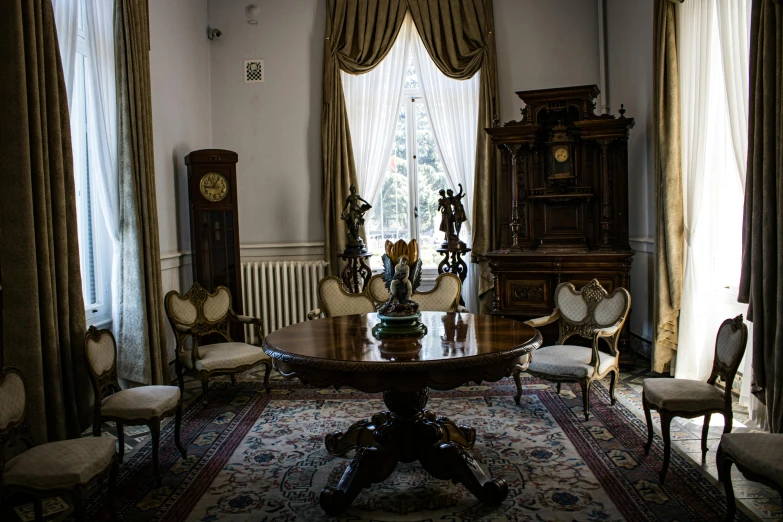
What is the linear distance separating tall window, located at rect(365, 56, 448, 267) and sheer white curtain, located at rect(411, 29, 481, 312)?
12cm

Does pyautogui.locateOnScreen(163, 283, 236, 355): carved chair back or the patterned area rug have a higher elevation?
pyautogui.locateOnScreen(163, 283, 236, 355): carved chair back

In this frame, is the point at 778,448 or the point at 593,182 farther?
the point at 593,182

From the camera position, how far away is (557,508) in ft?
8.30

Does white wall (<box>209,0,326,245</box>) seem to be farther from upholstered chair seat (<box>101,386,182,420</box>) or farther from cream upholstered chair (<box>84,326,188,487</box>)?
upholstered chair seat (<box>101,386,182,420</box>)

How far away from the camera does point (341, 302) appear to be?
4.37 metres

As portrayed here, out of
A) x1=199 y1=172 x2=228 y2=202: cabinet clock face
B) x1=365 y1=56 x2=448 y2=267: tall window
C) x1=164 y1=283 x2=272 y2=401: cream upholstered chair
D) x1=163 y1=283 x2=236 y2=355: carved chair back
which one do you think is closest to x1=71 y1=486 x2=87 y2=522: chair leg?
x1=164 y1=283 x2=272 y2=401: cream upholstered chair

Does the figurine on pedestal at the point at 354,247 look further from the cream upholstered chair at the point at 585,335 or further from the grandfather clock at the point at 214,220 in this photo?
the cream upholstered chair at the point at 585,335

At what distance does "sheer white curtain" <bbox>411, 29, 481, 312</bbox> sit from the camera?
5941mm

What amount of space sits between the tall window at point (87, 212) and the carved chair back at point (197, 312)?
47 centimetres

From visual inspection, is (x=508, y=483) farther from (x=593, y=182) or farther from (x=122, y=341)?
(x=593, y=182)

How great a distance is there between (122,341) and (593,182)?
156 inches

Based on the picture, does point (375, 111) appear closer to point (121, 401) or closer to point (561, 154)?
point (561, 154)

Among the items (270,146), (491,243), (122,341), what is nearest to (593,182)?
(491,243)

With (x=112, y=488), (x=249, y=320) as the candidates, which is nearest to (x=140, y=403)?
(x=112, y=488)
